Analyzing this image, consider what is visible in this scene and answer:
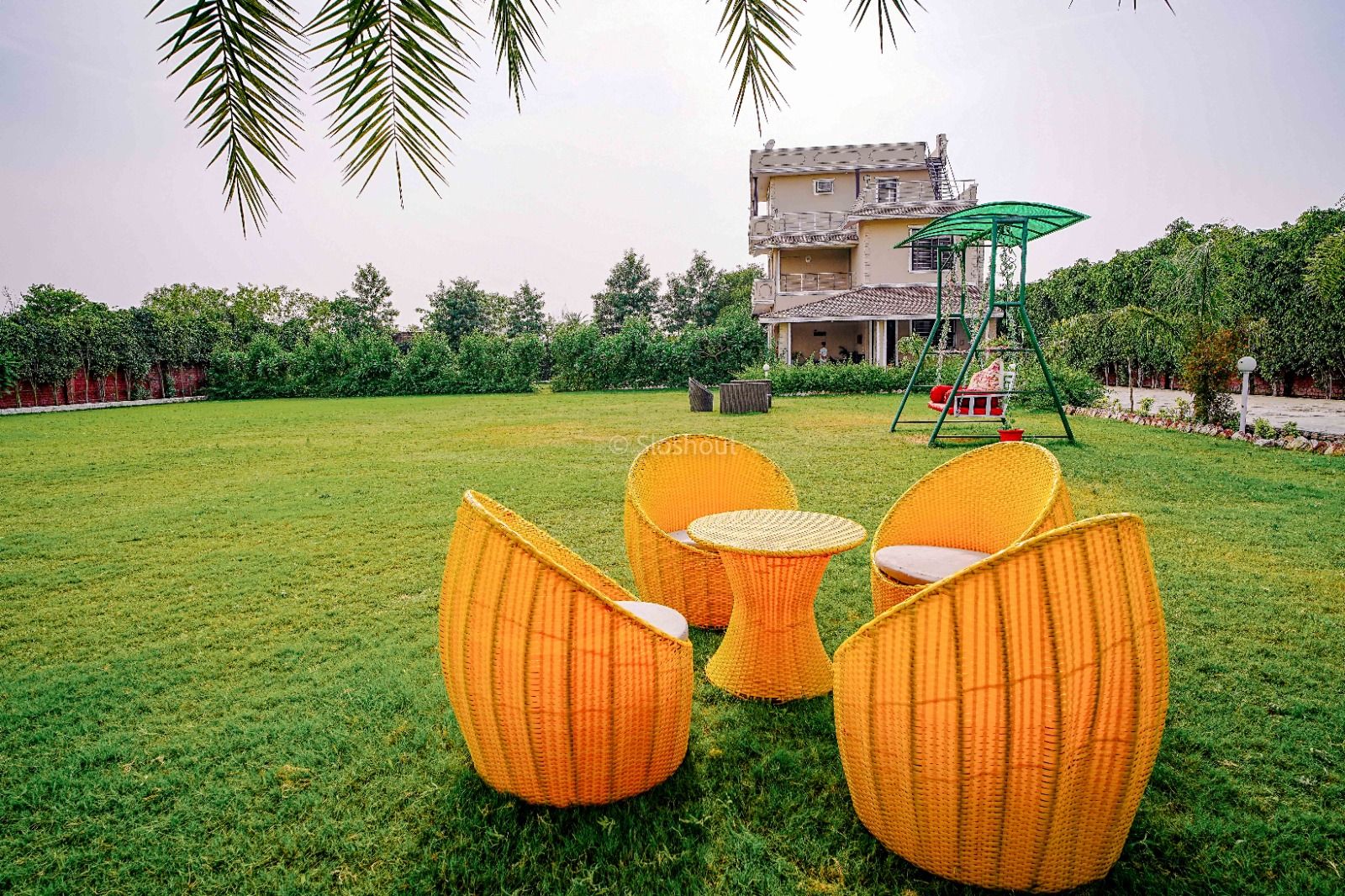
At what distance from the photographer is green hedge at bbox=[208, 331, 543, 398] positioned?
87.0ft

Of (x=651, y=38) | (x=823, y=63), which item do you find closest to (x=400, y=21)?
(x=651, y=38)

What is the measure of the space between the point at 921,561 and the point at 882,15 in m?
2.29

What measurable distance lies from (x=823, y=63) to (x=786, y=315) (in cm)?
2538

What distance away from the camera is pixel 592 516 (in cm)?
585

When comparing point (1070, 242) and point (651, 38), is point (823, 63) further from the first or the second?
point (1070, 242)

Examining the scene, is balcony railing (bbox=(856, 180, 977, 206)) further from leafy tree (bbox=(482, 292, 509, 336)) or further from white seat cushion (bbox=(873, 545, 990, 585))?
leafy tree (bbox=(482, 292, 509, 336))

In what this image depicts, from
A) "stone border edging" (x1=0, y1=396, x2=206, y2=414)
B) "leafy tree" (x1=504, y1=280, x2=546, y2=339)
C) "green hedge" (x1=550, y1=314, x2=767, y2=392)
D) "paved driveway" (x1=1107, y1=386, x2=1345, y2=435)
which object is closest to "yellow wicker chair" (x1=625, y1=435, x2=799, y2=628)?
"paved driveway" (x1=1107, y1=386, x2=1345, y2=435)

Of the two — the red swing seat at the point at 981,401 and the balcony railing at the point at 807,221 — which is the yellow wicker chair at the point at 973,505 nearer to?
the red swing seat at the point at 981,401

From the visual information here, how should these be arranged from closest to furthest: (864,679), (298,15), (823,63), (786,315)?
(298,15) < (823,63) < (864,679) < (786,315)

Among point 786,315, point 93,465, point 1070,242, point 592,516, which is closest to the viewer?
point 592,516

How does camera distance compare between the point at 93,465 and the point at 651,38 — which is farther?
the point at 93,465

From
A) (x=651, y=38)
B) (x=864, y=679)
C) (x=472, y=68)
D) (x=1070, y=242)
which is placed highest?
(x=1070, y=242)

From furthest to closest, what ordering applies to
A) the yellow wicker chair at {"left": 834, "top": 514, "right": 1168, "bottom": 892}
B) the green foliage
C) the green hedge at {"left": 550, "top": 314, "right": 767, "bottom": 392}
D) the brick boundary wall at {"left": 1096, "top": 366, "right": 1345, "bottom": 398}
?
the green hedge at {"left": 550, "top": 314, "right": 767, "bottom": 392}, the brick boundary wall at {"left": 1096, "top": 366, "right": 1345, "bottom": 398}, the green foliage, the yellow wicker chair at {"left": 834, "top": 514, "right": 1168, "bottom": 892}

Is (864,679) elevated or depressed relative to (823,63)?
depressed
